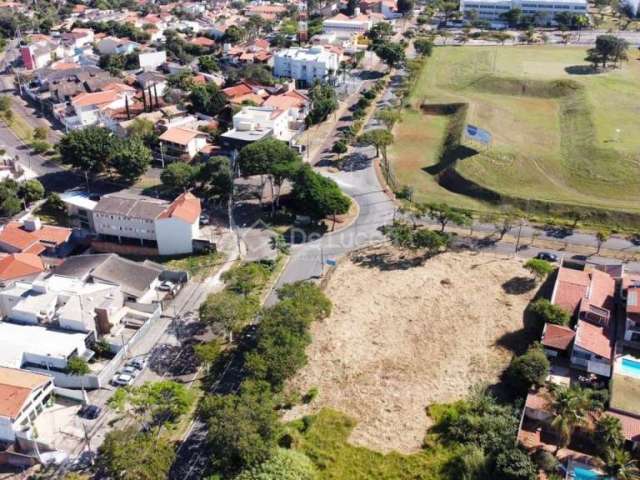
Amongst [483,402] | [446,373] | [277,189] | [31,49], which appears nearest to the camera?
[483,402]

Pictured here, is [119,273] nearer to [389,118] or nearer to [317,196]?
[317,196]

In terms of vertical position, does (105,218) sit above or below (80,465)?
above

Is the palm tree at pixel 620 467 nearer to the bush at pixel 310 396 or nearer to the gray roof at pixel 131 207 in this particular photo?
the bush at pixel 310 396

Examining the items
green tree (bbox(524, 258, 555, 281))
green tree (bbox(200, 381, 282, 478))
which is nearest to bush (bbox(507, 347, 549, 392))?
green tree (bbox(524, 258, 555, 281))

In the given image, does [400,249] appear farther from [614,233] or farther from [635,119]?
[635,119]

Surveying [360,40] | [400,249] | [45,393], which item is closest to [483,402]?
[400,249]
